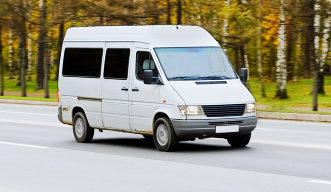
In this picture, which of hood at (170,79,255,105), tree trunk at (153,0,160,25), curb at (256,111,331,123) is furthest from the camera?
tree trunk at (153,0,160,25)

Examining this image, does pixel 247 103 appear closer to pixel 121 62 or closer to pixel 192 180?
pixel 121 62

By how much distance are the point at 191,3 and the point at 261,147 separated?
24.9 meters

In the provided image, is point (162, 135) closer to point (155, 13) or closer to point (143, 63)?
point (143, 63)

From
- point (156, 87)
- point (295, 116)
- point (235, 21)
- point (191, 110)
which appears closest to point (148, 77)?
point (156, 87)

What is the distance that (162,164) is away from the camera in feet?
38.0

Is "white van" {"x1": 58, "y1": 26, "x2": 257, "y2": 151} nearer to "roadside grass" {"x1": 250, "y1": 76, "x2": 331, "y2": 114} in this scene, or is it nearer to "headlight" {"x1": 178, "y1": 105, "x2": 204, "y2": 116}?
"headlight" {"x1": 178, "y1": 105, "x2": 204, "y2": 116}

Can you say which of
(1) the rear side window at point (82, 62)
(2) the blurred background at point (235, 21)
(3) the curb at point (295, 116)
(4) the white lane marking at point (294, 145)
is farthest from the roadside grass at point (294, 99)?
(1) the rear side window at point (82, 62)

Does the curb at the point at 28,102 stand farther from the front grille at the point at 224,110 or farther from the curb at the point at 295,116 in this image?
the front grille at the point at 224,110

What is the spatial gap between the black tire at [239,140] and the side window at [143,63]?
6.25ft

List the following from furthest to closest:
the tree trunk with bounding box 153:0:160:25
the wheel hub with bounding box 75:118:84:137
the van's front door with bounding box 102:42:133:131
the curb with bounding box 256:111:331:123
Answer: the tree trunk with bounding box 153:0:160:25
the curb with bounding box 256:111:331:123
the wheel hub with bounding box 75:118:84:137
the van's front door with bounding box 102:42:133:131

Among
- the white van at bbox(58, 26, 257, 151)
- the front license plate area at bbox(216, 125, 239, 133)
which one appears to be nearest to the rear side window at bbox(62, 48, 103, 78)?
the white van at bbox(58, 26, 257, 151)

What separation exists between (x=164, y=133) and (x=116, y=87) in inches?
71.8

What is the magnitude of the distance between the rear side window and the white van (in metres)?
0.02

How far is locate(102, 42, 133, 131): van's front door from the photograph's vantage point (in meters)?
14.6
